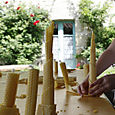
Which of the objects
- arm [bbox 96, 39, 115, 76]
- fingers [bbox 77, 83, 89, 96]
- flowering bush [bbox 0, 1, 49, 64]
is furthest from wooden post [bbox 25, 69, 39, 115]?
flowering bush [bbox 0, 1, 49, 64]

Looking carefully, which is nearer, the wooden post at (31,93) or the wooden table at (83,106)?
the wooden post at (31,93)

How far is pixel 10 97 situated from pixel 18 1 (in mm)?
7036

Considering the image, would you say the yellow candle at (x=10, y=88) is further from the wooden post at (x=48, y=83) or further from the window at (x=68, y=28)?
the window at (x=68, y=28)

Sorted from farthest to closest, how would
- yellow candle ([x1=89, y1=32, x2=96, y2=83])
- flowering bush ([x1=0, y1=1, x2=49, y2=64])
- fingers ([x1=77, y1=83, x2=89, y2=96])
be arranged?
1. flowering bush ([x1=0, y1=1, x2=49, y2=64])
2. fingers ([x1=77, y1=83, x2=89, y2=96])
3. yellow candle ([x1=89, y1=32, x2=96, y2=83])

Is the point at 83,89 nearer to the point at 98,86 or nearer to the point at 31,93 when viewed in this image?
the point at 98,86

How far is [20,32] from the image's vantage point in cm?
696

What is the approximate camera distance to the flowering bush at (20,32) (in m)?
6.61

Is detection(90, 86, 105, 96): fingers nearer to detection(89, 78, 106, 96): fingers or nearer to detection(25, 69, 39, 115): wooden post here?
detection(89, 78, 106, 96): fingers

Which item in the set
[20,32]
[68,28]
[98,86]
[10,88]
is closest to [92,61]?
[98,86]

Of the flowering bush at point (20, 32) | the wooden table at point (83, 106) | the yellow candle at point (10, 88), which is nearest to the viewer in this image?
the yellow candle at point (10, 88)

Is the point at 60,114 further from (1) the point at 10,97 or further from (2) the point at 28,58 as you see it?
(2) the point at 28,58

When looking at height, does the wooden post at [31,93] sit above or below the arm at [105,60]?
below

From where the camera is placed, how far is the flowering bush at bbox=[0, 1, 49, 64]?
21.7ft

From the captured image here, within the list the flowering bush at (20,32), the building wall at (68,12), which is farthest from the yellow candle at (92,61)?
the building wall at (68,12)
